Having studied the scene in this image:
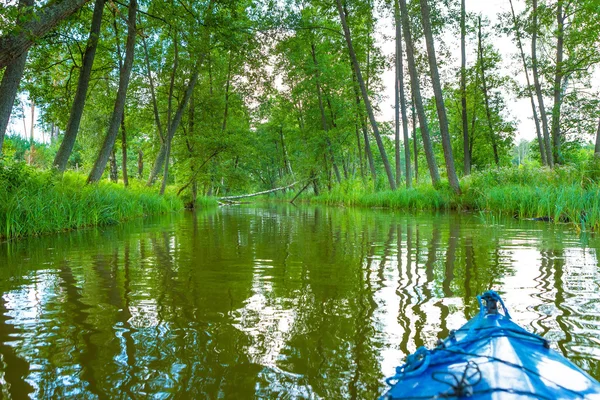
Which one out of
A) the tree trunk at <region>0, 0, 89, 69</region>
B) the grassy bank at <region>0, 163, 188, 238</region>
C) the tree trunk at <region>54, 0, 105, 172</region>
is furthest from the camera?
the tree trunk at <region>54, 0, 105, 172</region>

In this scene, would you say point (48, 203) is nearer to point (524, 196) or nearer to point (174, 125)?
point (174, 125)

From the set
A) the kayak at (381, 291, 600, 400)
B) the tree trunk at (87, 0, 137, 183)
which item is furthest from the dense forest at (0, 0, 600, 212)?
the kayak at (381, 291, 600, 400)

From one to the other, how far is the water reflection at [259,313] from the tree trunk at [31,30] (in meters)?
3.19

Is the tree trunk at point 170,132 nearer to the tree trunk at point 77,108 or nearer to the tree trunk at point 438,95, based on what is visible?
the tree trunk at point 77,108

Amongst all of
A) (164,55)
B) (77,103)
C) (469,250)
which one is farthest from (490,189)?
(164,55)

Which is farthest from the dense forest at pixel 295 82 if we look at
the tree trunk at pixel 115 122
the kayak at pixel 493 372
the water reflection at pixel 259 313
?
the kayak at pixel 493 372

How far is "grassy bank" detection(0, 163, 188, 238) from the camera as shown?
7.18m

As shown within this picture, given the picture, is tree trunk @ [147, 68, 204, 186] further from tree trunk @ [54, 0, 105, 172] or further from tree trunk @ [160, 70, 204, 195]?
tree trunk @ [54, 0, 105, 172]

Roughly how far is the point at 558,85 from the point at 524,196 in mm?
11423

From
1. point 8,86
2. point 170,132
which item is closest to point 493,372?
point 8,86

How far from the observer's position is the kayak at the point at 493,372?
41.9 inches

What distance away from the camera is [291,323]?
259cm

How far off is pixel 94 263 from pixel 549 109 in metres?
21.7

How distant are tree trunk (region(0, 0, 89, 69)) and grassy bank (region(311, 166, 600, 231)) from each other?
980cm
